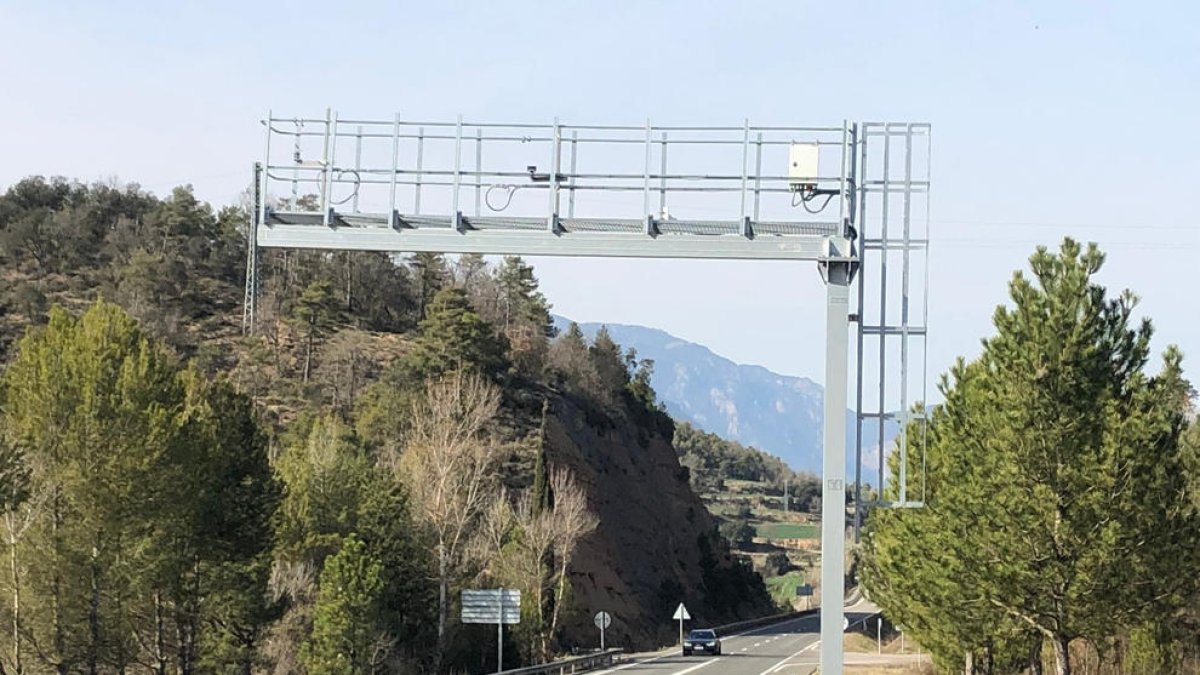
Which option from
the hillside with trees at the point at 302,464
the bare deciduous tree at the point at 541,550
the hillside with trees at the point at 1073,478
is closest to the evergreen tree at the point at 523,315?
the hillside with trees at the point at 302,464

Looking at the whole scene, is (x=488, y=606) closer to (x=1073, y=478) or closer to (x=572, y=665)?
(x=572, y=665)

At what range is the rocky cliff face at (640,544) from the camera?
76.8 m

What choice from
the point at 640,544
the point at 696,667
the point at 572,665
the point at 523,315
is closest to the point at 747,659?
the point at 696,667

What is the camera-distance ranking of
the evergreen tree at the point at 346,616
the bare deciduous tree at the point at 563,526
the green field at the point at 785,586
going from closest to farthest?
the evergreen tree at the point at 346,616 < the bare deciduous tree at the point at 563,526 < the green field at the point at 785,586

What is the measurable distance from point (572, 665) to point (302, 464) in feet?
39.4

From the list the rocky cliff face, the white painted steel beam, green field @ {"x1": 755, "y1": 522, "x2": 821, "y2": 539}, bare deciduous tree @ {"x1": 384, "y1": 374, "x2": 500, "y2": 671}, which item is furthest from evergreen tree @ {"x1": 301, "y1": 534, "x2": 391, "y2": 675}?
green field @ {"x1": 755, "y1": 522, "x2": 821, "y2": 539}

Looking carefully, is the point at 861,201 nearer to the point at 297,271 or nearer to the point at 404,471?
the point at 404,471

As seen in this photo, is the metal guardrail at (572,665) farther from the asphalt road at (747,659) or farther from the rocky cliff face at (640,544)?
the rocky cliff face at (640,544)

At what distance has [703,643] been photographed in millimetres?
60312

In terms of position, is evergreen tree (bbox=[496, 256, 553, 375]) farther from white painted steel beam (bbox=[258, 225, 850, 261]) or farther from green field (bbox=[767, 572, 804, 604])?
white painted steel beam (bbox=[258, 225, 850, 261])

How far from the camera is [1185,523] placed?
2356cm

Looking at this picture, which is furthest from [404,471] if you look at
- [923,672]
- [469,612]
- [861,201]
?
[861,201]

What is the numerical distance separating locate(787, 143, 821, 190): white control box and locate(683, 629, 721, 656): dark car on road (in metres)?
45.0

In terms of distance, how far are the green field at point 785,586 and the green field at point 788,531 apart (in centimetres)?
357
